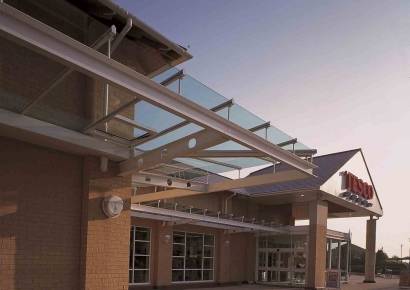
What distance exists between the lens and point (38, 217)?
8125mm

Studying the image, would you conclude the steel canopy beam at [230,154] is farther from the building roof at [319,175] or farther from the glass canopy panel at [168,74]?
the building roof at [319,175]

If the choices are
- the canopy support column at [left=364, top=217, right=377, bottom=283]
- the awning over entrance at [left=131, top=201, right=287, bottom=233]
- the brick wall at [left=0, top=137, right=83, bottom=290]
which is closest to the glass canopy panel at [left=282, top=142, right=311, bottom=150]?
the brick wall at [left=0, top=137, right=83, bottom=290]

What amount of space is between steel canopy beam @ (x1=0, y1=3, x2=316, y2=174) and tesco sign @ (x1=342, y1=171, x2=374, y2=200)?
60.4 ft

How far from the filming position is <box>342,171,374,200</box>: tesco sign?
85.7 feet

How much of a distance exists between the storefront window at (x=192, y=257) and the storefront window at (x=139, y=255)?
174cm

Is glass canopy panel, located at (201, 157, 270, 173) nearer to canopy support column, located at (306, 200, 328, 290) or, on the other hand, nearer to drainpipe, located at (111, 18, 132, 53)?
drainpipe, located at (111, 18, 132, 53)

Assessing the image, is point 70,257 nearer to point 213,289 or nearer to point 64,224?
point 64,224

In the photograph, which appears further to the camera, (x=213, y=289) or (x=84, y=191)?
(x=213, y=289)

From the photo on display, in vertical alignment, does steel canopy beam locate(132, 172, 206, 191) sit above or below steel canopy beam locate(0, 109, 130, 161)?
below

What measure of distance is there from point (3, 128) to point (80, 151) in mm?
1641

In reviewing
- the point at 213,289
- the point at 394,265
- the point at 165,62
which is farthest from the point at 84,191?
the point at 394,265

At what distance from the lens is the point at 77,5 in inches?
328

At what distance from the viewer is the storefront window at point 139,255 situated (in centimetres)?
2012

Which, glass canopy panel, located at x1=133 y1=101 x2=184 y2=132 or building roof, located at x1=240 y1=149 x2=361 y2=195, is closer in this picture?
glass canopy panel, located at x1=133 y1=101 x2=184 y2=132
